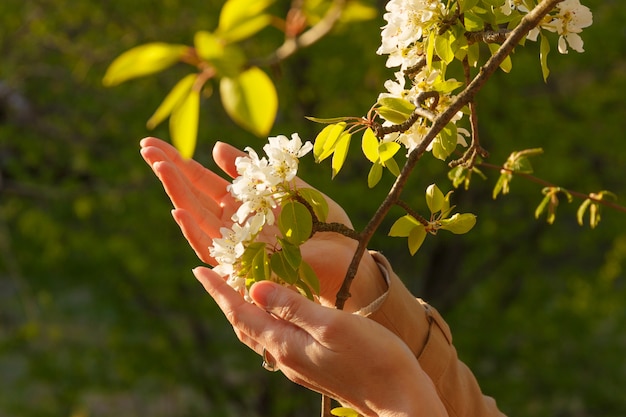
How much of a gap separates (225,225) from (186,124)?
0.95 meters

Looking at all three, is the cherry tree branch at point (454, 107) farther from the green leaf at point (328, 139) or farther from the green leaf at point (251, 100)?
the green leaf at point (251, 100)

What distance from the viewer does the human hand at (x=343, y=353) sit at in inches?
46.9

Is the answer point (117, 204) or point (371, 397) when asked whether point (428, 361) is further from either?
point (117, 204)

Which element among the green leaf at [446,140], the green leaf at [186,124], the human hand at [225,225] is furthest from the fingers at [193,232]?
the green leaf at [186,124]

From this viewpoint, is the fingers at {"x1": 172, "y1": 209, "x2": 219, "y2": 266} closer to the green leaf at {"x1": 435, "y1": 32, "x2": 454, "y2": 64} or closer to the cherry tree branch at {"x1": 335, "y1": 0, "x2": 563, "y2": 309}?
the cherry tree branch at {"x1": 335, "y1": 0, "x2": 563, "y2": 309}

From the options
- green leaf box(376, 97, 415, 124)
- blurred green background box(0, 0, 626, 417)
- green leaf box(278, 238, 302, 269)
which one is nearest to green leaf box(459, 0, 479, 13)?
green leaf box(376, 97, 415, 124)

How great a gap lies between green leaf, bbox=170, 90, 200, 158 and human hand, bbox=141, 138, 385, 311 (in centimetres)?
80

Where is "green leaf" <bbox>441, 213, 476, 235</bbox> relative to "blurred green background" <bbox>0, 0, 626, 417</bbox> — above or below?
above

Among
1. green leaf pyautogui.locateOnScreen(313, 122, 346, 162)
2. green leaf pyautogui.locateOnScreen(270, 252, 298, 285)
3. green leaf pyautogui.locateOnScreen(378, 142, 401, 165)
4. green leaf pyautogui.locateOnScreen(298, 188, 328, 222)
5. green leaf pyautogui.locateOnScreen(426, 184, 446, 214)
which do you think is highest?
green leaf pyautogui.locateOnScreen(313, 122, 346, 162)

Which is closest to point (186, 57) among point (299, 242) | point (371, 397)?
point (299, 242)

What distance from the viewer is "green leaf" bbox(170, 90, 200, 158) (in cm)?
63

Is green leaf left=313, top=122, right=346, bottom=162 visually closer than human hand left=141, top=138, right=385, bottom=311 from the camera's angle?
Yes

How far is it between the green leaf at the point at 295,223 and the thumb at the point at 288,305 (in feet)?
0.23

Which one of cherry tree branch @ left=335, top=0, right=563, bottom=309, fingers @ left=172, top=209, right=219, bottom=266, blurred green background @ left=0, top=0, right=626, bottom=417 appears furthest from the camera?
blurred green background @ left=0, top=0, right=626, bottom=417
